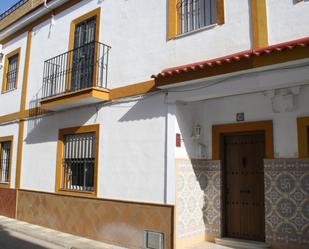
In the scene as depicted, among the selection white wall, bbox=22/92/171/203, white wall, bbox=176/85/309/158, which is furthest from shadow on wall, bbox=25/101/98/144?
white wall, bbox=176/85/309/158

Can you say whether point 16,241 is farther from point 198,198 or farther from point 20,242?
point 198,198

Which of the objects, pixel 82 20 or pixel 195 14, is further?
pixel 82 20

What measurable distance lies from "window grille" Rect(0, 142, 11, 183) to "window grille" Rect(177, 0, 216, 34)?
871cm

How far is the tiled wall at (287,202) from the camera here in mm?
6574

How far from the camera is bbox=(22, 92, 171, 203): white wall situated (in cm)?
757

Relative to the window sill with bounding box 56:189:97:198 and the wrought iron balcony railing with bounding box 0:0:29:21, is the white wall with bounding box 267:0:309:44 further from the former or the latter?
the wrought iron balcony railing with bounding box 0:0:29:21

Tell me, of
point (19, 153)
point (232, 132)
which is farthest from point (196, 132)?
point (19, 153)

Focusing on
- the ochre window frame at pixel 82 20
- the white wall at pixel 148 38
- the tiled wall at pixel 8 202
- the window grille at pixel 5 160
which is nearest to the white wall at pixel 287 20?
the white wall at pixel 148 38

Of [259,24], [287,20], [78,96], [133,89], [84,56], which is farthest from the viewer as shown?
[84,56]

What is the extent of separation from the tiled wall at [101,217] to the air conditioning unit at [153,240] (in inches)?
3.7

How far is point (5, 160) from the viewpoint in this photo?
13.4m

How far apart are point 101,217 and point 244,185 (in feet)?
11.3

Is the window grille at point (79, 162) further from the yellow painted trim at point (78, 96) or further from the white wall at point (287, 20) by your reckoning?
the white wall at point (287, 20)

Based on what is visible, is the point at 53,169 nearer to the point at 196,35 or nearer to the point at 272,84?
the point at 196,35
